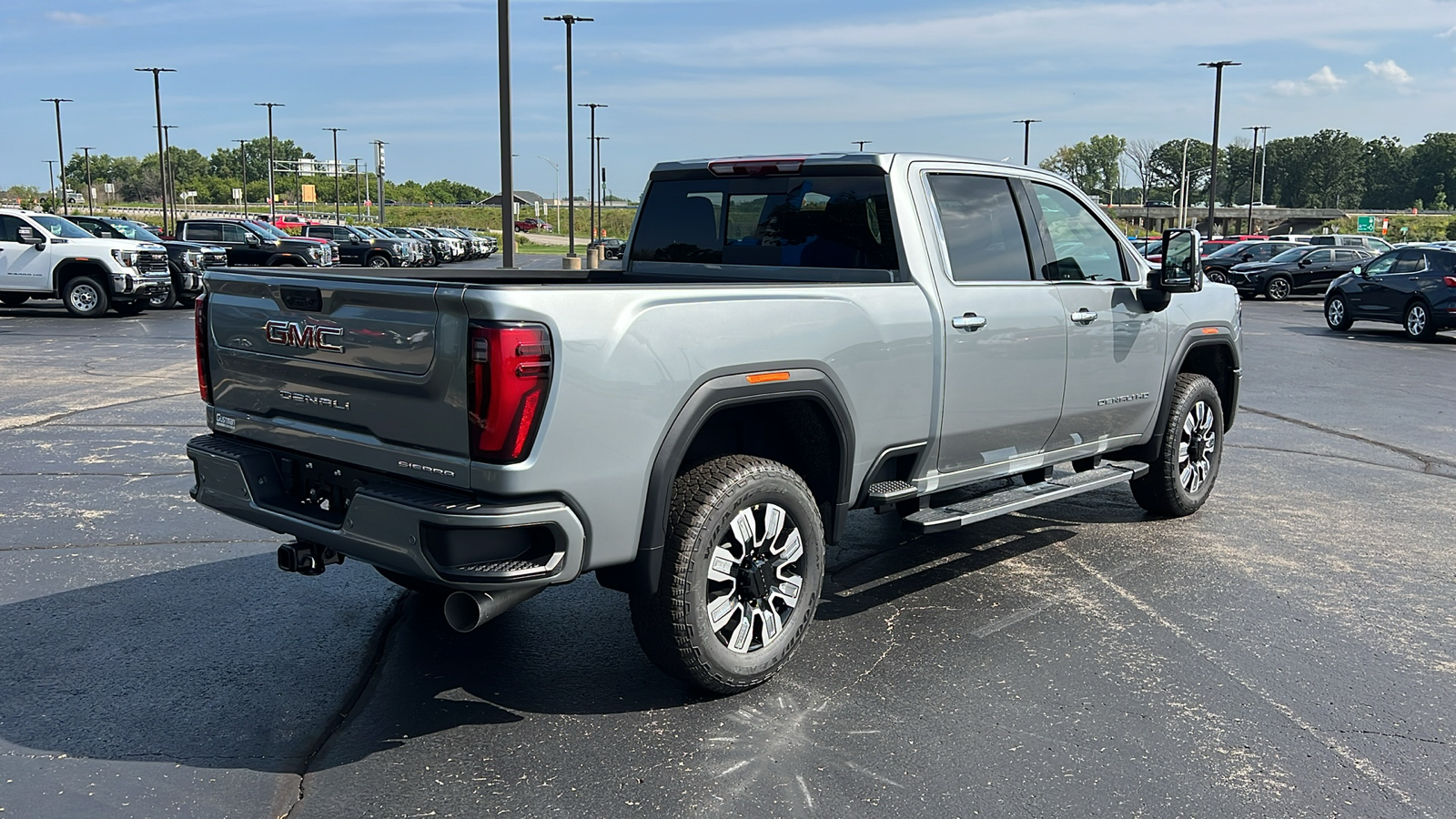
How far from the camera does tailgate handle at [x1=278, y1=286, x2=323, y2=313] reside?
395cm

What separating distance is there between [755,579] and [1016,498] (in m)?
1.68

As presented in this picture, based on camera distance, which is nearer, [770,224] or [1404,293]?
[770,224]

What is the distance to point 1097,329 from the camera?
19.5 ft

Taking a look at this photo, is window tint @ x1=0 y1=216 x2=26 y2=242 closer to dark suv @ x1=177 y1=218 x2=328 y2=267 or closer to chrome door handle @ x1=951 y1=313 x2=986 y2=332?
dark suv @ x1=177 y1=218 x2=328 y2=267

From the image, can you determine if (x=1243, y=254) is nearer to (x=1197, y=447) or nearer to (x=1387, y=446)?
(x=1387, y=446)

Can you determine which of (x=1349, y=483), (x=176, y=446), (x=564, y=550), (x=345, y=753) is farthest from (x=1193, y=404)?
(x=176, y=446)

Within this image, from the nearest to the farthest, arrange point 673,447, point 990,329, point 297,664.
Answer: point 673,447 < point 297,664 < point 990,329

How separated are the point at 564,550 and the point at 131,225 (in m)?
27.0

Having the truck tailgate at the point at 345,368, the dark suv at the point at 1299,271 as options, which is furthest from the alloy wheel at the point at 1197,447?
the dark suv at the point at 1299,271

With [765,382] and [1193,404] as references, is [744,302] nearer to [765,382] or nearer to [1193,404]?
[765,382]

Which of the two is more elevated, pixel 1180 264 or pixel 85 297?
pixel 1180 264

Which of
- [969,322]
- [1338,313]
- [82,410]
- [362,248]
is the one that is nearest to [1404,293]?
[1338,313]

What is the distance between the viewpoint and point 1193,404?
690 cm

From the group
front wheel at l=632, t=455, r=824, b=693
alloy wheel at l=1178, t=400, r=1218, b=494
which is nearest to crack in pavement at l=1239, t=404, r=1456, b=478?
alloy wheel at l=1178, t=400, r=1218, b=494
